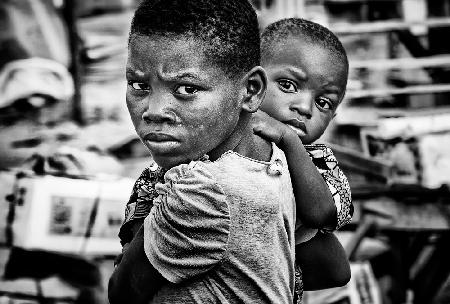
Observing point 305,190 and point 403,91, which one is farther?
point 403,91

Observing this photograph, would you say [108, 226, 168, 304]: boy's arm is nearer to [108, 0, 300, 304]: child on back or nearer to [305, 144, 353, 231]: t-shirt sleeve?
[108, 0, 300, 304]: child on back

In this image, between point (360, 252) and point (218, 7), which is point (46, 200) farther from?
point (218, 7)

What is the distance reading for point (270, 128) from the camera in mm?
1850

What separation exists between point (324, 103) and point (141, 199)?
2.07ft

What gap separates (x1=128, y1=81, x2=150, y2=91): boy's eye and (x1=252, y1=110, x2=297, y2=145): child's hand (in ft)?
1.06

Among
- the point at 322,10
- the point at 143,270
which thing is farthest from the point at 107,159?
the point at 143,270

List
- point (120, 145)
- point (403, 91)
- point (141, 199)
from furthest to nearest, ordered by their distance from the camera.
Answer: point (403, 91) < point (120, 145) < point (141, 199)

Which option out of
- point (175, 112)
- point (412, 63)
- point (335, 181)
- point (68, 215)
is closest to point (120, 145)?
point (68, 215)

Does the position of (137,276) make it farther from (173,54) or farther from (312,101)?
(312,101)

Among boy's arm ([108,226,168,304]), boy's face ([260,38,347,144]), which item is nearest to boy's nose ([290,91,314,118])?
boy's face ([260,38,347,144])

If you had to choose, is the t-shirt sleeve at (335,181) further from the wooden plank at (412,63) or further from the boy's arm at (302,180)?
the wooden plank at (412,63)

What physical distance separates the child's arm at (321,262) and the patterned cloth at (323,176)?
0.04 m

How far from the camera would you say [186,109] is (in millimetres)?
1604

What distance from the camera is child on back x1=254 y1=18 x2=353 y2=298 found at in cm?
200
